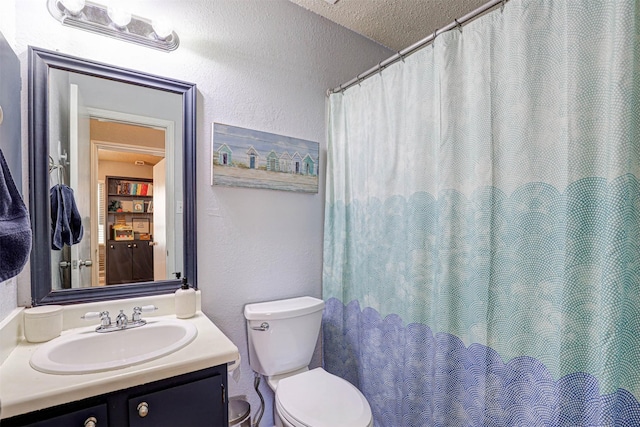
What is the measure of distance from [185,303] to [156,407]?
0.47m

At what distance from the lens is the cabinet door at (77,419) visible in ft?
2.54

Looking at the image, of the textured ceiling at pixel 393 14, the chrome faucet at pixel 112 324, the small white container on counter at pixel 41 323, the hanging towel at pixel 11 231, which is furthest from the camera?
the textured ceiling at pixel 393 14

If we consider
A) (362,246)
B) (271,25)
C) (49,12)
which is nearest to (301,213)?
(362,246)

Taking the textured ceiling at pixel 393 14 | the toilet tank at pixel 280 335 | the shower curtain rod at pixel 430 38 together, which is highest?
the textured ceiling at pixel 393 14

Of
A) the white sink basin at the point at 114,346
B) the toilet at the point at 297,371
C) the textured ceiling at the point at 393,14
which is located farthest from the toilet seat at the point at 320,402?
the textured ceiling at the point at 393,14

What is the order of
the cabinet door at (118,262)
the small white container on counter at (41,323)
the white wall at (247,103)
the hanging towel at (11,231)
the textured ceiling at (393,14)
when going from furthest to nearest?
the textured ceiling at (393,14), the white wall at (247,103), the cabinet door at (118,262), the small white container on counter at (41,323), the hanging towel at (11,231)

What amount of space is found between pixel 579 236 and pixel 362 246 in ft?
3.14

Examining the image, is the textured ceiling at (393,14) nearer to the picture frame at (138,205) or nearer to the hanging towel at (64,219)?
the picture frame at (138,205)

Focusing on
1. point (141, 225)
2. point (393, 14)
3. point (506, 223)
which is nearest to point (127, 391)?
point (141, 225)

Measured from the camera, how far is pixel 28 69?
1131 mm

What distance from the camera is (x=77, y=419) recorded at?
2.66ft

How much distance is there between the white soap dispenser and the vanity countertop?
285mm

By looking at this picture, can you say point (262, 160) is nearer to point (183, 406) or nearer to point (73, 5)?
point (73, 5)

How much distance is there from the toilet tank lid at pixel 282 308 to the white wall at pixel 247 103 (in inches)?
3.1
